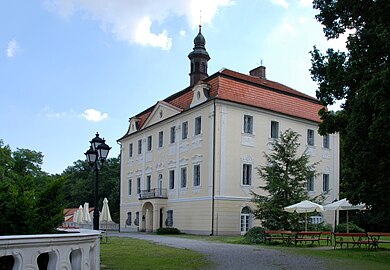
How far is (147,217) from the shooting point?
145 ft

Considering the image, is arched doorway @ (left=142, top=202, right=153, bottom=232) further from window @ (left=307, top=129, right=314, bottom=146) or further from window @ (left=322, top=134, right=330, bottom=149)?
window @ (left=322, top=134, right=330, bottom=149)

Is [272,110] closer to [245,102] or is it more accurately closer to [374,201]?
[245,102]

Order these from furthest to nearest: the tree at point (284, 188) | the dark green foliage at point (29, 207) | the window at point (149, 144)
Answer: the window at point (149, 144)
the tree at point (284, 188)
the dark green foliage at point (29, 207)

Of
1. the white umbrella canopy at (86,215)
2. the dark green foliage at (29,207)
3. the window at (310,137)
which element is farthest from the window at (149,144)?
the dark green foliage at (29,207)

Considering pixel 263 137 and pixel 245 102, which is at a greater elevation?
pixel 245 102

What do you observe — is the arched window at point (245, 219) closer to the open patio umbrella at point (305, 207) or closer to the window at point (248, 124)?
the window at point (248, 124)

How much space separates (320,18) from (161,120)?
2699cm

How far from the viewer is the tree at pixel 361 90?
1354 cm

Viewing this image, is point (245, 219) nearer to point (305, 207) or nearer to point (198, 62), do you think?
point (305, 207)

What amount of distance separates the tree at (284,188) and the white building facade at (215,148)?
705cm

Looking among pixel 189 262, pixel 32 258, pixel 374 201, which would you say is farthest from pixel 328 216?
pixel 32 258

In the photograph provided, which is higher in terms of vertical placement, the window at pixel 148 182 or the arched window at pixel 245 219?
the window at pixel 148 182

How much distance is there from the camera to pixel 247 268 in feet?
40.8

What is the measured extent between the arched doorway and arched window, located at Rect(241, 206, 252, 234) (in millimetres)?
10296
